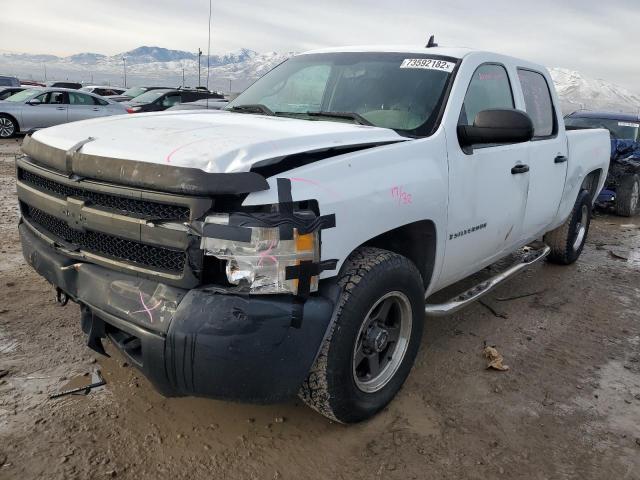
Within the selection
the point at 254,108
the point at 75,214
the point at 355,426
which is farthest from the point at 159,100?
the point at 355,426

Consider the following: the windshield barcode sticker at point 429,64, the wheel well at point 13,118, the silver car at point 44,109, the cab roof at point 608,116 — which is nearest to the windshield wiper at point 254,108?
the windshield barcode sticker at point 429,64

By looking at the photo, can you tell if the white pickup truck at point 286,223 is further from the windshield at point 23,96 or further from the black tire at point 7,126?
the windshield at point 23,96

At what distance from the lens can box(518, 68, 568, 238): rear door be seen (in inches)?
159

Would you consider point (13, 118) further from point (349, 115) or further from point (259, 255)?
point (259, 255)

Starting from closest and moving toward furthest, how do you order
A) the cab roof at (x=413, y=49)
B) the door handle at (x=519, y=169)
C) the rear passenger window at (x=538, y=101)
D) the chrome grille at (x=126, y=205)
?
the chrome grille at (x=126, y=205)
the cab roof at (x=413, y=49)
the door handle at (x=519, y=169)
the rear passenger window at (x=538, y=101)

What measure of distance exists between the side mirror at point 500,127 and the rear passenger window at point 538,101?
1.17 meters

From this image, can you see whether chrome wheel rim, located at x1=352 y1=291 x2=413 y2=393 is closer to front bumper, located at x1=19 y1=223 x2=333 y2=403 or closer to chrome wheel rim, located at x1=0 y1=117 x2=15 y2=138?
front bumper, located at x1=19 y1=223 x2=333 y2=403

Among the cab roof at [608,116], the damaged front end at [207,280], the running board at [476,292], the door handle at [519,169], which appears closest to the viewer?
the damaged front end at [207,280]

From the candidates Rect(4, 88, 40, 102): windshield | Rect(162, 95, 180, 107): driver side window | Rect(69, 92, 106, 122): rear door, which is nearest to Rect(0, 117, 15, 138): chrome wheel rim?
Rect(4, 88, 40, 102): windshield

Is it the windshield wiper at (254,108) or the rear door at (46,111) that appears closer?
the windshield wiper at (254,108)

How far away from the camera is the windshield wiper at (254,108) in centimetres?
351

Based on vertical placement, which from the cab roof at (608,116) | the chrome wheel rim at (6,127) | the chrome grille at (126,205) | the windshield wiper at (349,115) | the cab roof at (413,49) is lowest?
the chrome wheel rim at (6,127)

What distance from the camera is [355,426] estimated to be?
8.91ft

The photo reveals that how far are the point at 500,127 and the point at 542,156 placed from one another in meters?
1.33
